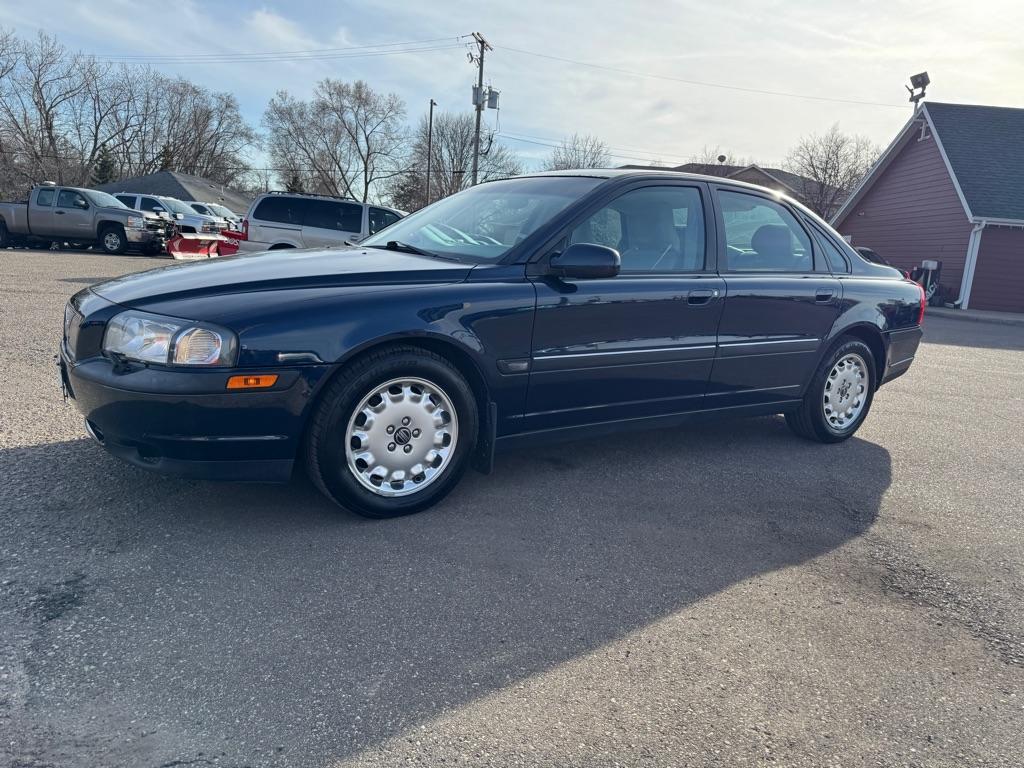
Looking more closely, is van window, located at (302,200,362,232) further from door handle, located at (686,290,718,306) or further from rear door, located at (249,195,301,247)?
door handle, located at (686,290,718,306)

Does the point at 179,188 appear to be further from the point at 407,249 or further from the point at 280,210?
the point at 407,249

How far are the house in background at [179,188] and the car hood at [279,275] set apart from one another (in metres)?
47.4

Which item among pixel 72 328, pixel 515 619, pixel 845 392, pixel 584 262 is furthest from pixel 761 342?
pixel 72 328

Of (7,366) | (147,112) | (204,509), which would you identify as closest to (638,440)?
(204,509)

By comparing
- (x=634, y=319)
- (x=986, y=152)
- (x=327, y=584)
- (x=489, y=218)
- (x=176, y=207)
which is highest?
(x=986, y=152)

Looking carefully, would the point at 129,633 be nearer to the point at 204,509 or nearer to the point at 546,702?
the point at 204,509

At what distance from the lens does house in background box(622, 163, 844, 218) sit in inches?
1836

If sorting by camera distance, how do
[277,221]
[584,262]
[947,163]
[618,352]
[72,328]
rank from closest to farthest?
[72,328]
[584,262]
[618,352]
[277,221]
[947,163]

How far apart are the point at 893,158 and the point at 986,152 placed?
3.69m

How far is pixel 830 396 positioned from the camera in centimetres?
513

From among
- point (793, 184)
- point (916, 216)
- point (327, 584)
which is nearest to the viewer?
point (327, 584)

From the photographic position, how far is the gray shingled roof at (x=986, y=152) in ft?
73.5

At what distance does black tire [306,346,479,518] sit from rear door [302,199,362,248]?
10.6 m

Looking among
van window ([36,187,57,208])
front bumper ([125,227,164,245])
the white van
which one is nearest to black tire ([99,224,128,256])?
front bumper ([125,227,164,245])
